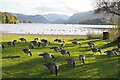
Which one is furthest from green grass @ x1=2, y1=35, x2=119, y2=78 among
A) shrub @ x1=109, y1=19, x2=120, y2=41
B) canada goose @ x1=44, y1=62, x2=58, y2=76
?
shrub @ x1=109, y1=19, x2=120, y2=41

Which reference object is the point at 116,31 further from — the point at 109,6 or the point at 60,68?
the point at 60,68

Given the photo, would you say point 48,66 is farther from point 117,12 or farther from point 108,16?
point 108,16

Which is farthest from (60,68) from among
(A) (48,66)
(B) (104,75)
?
(B) (104,75)

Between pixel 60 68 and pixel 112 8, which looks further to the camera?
pixel 112 8

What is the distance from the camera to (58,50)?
32062 mm

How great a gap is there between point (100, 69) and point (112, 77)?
284 centimetres

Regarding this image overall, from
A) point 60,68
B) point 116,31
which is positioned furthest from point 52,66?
point 116,31

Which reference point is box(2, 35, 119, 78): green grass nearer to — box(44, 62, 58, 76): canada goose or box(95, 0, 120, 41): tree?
box(44, 62, 58, 76): canada goose

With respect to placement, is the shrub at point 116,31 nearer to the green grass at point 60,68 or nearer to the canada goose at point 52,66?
the green grass at point 60,68

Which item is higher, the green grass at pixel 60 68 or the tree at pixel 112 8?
the tree at pixel 112 8

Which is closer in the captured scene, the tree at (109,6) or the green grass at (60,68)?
the green grass at (60,68)

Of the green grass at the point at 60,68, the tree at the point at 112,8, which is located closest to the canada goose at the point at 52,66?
the green grass at the point at 60,68

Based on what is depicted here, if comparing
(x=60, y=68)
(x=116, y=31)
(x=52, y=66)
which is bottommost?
(x=60, y=68)

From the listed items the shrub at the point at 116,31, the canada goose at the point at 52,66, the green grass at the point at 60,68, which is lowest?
the green grass at the point at 60,68
